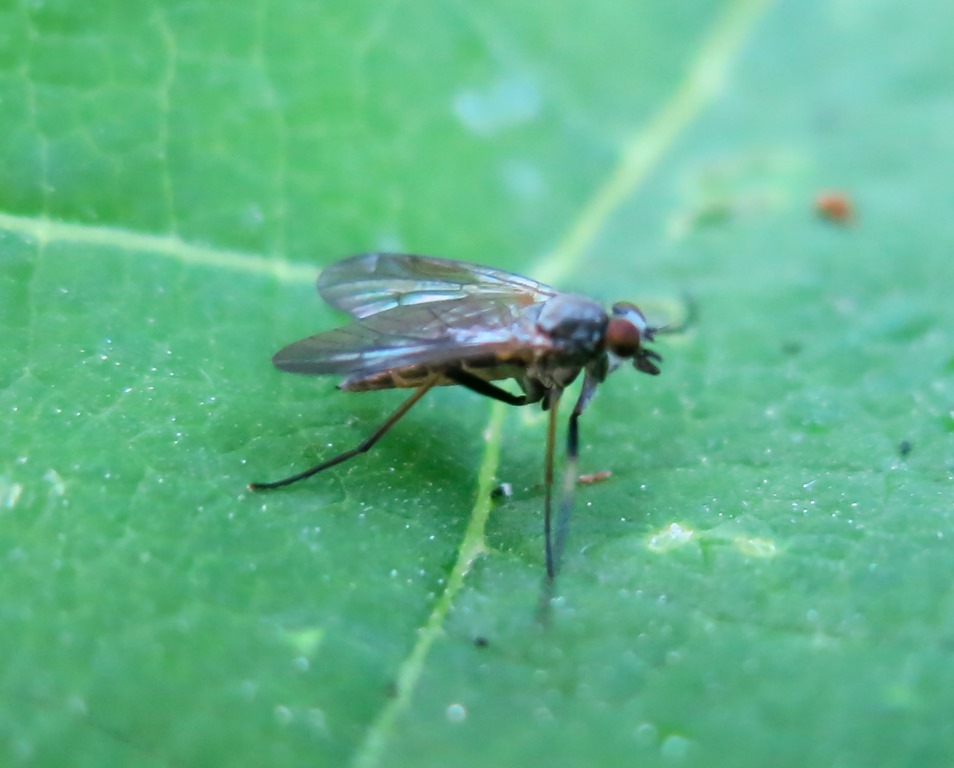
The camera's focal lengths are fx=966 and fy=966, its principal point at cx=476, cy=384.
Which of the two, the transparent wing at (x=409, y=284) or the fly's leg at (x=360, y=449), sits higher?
the transparent wing at (x=409, y=284)

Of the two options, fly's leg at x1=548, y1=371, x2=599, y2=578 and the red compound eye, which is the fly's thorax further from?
fly's leg at x1=548, y1=371, x2=599, y2=578

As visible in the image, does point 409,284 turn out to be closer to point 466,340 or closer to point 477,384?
point 466,340

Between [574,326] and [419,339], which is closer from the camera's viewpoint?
[419,339]

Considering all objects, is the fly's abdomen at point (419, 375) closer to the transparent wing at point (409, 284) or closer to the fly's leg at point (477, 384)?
the fly's leg at point (477, 384)

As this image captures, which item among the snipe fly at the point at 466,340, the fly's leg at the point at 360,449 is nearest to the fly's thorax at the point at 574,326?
the snipe fly at the point at 466,340

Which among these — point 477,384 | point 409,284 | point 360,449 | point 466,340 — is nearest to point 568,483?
point 477,384

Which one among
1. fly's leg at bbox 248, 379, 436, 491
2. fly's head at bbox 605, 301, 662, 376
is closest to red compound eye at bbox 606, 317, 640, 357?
fly's head at bbox 605, 301, 662, 376

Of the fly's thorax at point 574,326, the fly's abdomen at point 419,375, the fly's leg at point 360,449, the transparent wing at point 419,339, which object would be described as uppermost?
the fly's thorax at point 574,326
